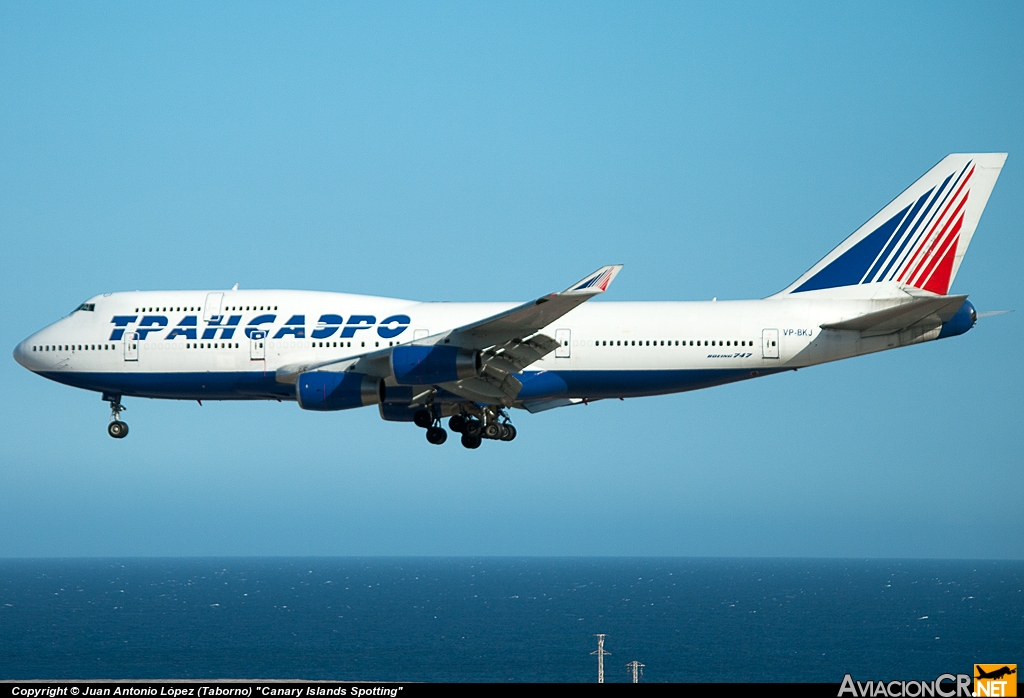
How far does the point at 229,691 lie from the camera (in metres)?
18.3

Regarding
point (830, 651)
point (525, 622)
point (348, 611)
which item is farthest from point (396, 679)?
point (348, 611)

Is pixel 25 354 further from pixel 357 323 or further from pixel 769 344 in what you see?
pixel 769 344

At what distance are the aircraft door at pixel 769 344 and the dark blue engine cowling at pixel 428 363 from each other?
29.3ft

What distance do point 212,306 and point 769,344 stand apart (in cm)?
1763

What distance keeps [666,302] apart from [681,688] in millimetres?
20468

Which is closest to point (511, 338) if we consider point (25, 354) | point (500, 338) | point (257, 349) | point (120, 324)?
point (500, 338)

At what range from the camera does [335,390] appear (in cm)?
3366

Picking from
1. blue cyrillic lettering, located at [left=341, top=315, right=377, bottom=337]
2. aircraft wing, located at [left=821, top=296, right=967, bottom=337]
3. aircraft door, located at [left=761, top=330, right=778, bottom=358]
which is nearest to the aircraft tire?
blue cyrillic lettering, located at [left=341, top=315, right=377, bottom=337]

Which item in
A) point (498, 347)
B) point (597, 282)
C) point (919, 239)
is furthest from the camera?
point (919, 239)

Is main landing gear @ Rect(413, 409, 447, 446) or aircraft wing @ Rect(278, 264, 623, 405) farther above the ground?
aircraft wing @ Rect(278, 264, 623, 405)

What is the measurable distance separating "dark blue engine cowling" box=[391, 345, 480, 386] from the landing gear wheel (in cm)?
548

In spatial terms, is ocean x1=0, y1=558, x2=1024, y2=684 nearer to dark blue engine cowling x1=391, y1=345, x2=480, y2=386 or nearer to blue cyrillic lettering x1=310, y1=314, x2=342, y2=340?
blue cyrillic lettering x1=310, y1=314, x2=342, y2=340

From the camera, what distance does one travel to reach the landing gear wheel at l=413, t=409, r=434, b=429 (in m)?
37.9

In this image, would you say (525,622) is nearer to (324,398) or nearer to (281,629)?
(281,629)
